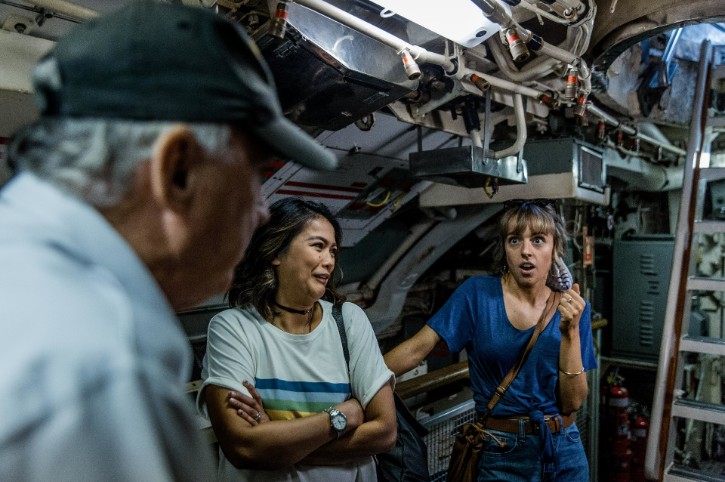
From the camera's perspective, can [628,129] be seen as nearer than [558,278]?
No

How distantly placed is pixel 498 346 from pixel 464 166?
3.27 feet

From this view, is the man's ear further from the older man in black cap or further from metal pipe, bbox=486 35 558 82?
metal pipe, bbox=486 35 558 82

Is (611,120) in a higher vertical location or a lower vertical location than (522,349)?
higher

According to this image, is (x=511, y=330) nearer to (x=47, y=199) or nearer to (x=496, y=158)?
(x=496, y=158)

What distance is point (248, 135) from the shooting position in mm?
736

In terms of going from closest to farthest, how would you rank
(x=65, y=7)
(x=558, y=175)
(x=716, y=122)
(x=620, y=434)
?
(x=65, y=7), (x=716, y=122), (x=558, y=175), (x=620, y=434)

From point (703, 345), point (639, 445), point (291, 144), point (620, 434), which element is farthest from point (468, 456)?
point (639, 445)

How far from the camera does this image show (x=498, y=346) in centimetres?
237

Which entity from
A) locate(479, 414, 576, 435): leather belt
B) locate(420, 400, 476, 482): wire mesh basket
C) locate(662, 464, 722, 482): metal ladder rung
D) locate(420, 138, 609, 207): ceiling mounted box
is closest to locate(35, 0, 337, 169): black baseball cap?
locate(479, 414, 576, 435): leather belt

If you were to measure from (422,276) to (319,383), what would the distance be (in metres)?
3.87

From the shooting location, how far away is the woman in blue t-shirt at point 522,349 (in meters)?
2.28

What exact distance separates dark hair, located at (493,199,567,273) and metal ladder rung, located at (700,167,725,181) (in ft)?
4.86

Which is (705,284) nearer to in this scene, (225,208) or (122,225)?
(225,208)

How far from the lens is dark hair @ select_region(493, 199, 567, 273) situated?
8.13 ft
